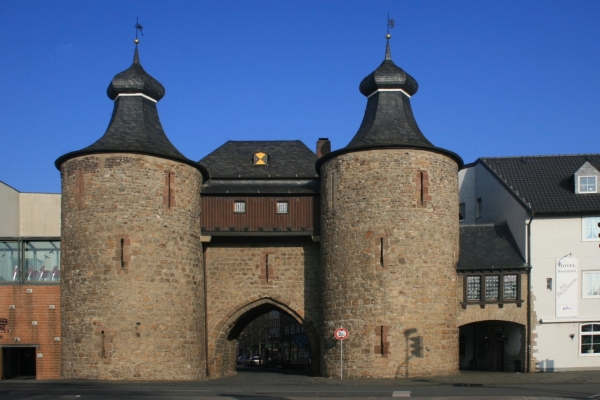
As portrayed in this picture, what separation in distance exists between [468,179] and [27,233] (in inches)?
1002

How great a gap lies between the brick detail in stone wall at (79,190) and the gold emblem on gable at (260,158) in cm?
853

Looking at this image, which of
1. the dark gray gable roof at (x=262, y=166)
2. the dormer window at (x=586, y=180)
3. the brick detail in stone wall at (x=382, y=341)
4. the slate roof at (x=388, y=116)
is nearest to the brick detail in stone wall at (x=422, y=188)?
the slate roof at (x=388, y=116)

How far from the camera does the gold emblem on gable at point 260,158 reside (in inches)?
1389

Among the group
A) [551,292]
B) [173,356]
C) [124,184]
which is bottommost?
[173,356]

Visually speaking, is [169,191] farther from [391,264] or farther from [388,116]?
[388,116]

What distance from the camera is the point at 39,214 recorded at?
47.6m

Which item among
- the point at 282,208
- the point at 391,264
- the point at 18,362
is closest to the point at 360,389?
the point at 391,264

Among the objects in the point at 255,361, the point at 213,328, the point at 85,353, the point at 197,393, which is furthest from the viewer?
the point at 255,361

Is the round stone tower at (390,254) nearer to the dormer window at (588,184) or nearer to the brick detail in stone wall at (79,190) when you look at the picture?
the dormer window at (588,184)

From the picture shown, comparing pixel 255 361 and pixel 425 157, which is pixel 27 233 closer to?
pixel 255 361

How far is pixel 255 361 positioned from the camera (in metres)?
59.4

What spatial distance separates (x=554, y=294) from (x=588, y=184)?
467 centimetres

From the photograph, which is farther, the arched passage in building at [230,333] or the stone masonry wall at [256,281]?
the stone masonry wall at [256,281]

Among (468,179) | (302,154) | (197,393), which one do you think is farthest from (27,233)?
(197,393)
